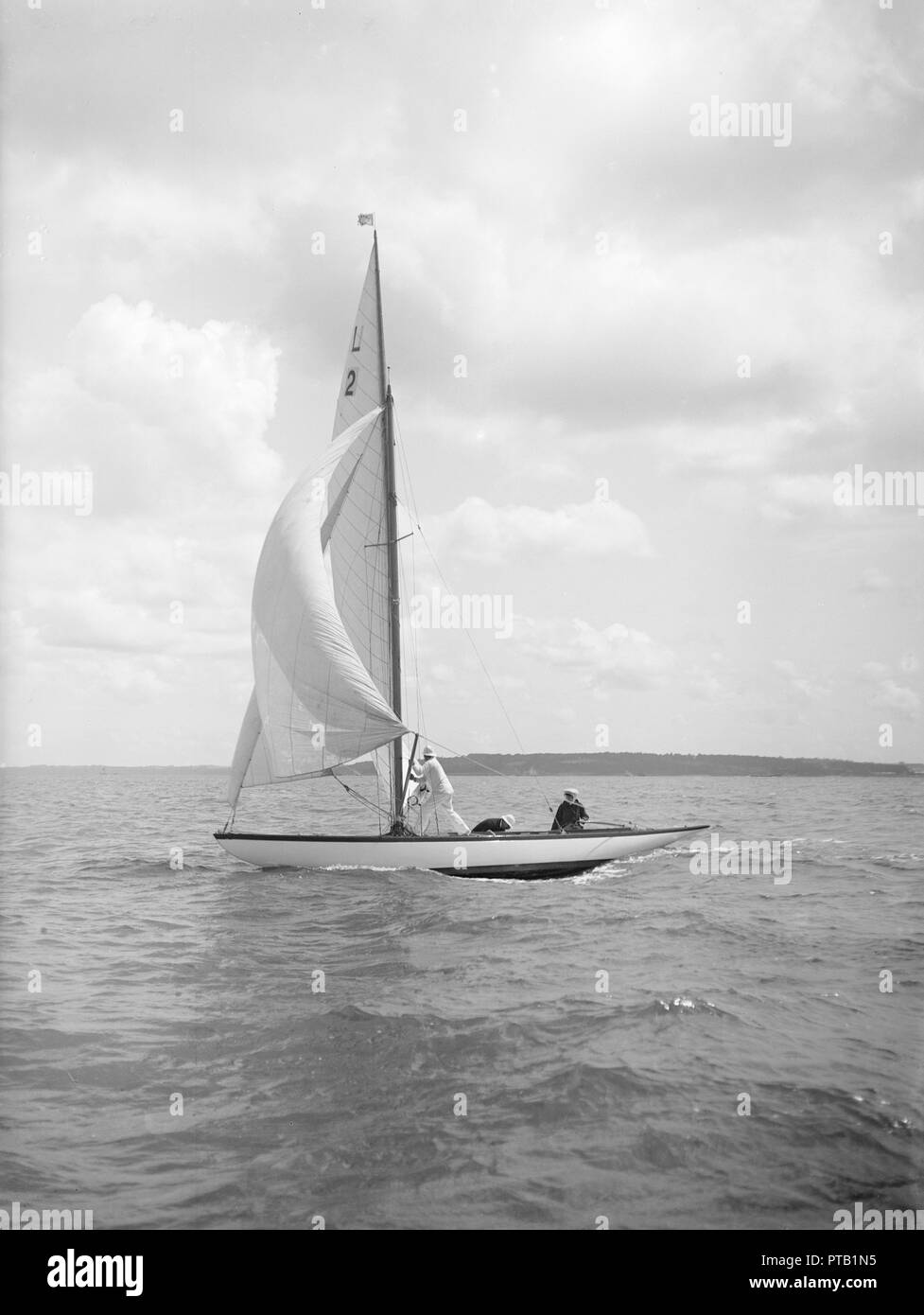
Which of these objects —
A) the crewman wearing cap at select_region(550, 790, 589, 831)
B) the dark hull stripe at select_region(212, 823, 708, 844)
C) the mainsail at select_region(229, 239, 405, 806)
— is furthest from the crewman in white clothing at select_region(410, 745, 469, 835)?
the crewman wearing cap at select_region(550, 790, 589, 831)

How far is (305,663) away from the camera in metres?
18.3

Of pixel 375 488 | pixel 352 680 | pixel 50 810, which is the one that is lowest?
pixel 50 810

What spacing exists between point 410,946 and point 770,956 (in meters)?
4.90

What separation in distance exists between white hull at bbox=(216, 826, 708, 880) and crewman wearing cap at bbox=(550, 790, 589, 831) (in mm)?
653

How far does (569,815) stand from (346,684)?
222 inches

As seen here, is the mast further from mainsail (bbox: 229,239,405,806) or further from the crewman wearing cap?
the crewman wearing cap

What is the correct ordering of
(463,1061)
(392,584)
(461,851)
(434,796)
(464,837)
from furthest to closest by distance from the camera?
(392,584), (434,796), (461,851), (464,837), (463,1061)

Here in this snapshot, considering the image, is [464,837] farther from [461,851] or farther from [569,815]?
[569,815]

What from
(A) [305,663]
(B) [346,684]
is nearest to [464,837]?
(B) [346,684]

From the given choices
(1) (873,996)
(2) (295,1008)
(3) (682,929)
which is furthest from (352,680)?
(1) (873,996)

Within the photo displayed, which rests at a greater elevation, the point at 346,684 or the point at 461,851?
the point at 346,684

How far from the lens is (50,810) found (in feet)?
173

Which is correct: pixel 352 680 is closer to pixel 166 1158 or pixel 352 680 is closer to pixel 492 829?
pixel 492 829
